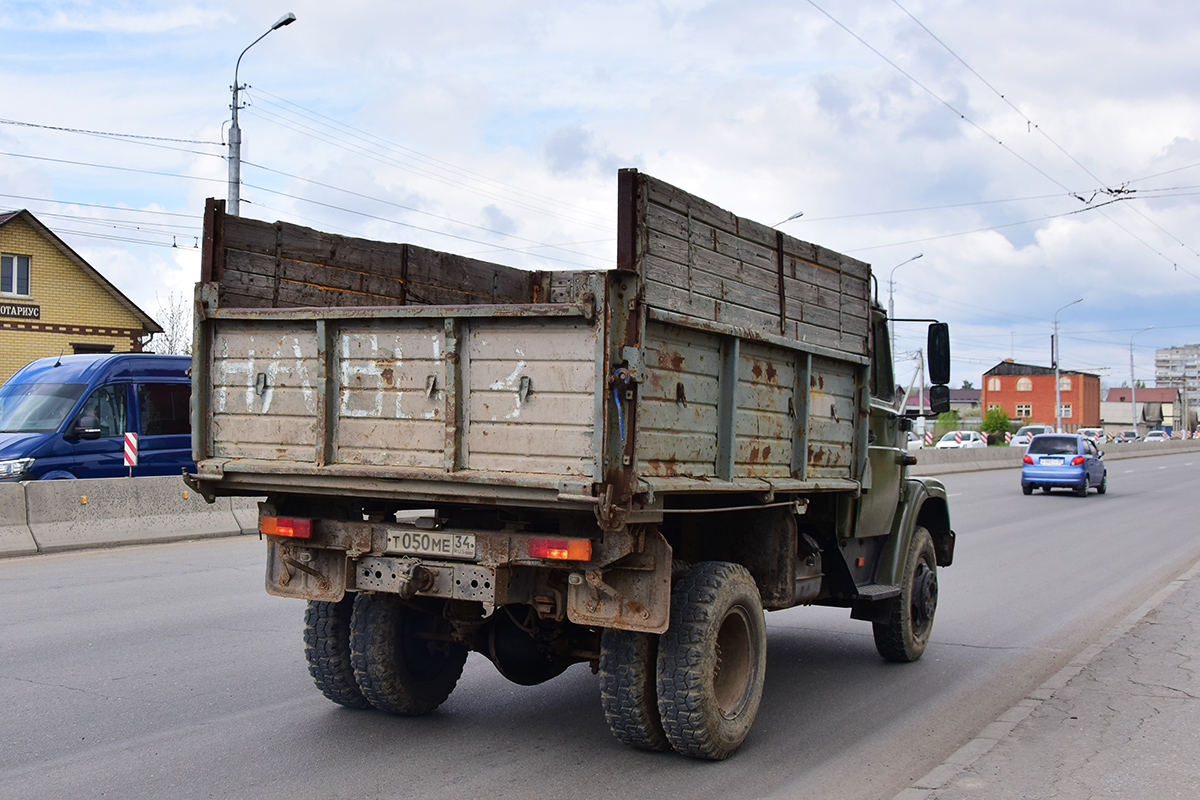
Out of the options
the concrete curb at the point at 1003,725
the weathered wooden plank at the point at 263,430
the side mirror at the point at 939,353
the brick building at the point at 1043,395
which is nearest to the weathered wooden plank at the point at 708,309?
the weathered wooden plank at the point at 263,430

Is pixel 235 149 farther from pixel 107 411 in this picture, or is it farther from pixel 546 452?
pixel 546 452

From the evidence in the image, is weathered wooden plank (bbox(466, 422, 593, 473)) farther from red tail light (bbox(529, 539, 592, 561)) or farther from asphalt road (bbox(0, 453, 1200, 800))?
asphalt road (bbox(0, 453, 1200, 800))

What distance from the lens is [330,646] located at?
574 cm

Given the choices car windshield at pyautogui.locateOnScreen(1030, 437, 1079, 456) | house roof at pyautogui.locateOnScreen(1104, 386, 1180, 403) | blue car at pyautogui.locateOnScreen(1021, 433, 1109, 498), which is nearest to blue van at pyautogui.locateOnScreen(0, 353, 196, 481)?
blue car at pyautogui.locateOnScreen(1021, 433, 1109, 498)

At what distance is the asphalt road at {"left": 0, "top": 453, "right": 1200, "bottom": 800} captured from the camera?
481cm

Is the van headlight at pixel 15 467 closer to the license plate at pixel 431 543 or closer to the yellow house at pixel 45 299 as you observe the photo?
the license plate at pixel 431 543

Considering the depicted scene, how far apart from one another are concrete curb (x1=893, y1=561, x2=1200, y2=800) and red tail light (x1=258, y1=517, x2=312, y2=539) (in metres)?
2.87

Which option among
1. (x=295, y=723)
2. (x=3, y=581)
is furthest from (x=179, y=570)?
(x=295, y=723)

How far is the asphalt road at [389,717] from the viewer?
15.8ft

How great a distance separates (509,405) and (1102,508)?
2158 cm

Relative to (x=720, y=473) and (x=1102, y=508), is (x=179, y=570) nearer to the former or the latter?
(x=720, y=473)

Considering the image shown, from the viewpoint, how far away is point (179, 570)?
36.1ft

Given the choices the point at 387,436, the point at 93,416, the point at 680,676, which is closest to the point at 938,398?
the point at 680,676

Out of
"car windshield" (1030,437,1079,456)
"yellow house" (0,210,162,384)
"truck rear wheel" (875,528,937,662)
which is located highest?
"yellow house" (0,210,162,384)
